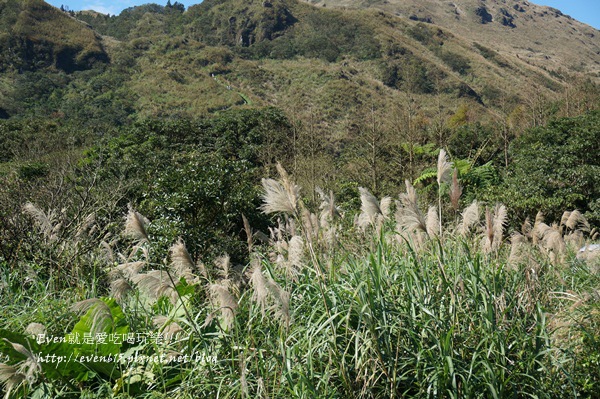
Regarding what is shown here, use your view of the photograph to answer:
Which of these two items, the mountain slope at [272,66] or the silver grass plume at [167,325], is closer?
the silver grass plume at [167,325]

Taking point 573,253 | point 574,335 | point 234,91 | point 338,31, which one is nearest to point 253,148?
point 573,253

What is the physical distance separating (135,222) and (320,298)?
1.22m

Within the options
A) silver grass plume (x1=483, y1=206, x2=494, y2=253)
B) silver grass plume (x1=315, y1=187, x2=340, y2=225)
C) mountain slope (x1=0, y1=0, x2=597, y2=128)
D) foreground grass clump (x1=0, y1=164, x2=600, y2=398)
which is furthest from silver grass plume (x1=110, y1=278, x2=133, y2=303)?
mountain slope (x1=0, y1=0, x2=597, y2=128)

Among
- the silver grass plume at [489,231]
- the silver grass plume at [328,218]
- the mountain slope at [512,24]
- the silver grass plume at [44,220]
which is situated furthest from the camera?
the mountain slope at [512,24]

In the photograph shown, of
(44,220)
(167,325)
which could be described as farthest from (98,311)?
(44,220)

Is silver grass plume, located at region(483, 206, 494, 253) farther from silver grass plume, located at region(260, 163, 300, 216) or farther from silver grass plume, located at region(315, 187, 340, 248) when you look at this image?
silver grass plume, located at region(260, 163, 300, 216)

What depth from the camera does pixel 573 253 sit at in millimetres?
4809

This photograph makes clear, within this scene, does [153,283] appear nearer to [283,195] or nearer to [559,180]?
[283,195]

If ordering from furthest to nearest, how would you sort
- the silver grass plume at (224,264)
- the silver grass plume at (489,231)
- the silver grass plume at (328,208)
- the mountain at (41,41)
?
the mountain at (41,41)
the silver grass plume at (328,208)
the silver grass plume at (224,264)
the silver grass plume at (489,231)

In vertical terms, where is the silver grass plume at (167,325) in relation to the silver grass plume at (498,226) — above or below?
below

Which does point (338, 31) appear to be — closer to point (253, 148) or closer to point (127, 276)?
point (253, 148)

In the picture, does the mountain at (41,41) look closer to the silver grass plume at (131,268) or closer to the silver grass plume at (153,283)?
the silver grass plume at (131,268)

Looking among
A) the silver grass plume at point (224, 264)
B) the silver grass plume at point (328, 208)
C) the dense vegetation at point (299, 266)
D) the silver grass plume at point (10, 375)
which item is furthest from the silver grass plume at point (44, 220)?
the silver grass plume at point (328, 208)

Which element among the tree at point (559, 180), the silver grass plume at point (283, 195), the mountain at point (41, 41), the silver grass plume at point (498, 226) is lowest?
the tree at point (559, 180)
